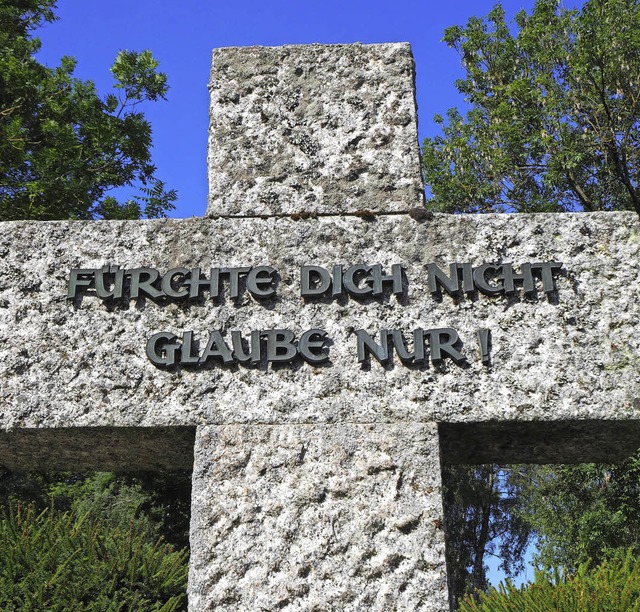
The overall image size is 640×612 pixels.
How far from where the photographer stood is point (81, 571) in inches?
134

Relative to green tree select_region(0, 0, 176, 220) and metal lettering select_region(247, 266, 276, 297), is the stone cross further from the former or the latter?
green tree select_region(0, 0, 176, 220)

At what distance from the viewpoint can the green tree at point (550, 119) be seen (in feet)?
43.2

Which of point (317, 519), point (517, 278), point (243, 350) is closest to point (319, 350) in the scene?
point (243, 350)

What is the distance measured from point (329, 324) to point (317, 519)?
843 mm

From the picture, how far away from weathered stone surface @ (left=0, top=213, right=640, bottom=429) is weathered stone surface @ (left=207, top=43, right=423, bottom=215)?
16cm

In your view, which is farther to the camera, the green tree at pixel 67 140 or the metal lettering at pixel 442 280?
the green tree at pixel 67 140

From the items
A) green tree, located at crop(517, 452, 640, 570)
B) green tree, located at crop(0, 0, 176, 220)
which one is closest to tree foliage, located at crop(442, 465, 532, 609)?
green tree, located at crop(517, 452, 640, 570)

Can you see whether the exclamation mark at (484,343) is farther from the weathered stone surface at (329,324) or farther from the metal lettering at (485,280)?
the metal lettering at (485,280)

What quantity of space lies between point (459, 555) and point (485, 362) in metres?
19.8

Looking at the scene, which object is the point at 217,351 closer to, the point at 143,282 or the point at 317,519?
the point at 143,282

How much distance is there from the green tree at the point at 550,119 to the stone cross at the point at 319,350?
395 inches

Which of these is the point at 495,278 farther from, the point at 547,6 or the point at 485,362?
the point at 547,6


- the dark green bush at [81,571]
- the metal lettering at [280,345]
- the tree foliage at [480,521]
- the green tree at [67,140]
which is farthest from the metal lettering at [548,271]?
the tree foliage at [480,521]

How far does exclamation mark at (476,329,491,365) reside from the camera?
3.23 meters
